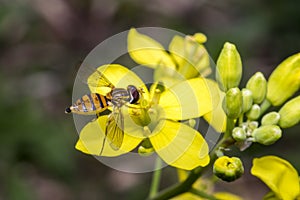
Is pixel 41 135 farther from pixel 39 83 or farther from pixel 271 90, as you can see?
pixel 271 90

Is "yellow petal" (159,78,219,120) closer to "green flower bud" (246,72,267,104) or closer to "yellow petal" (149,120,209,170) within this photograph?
"yellow petal" (149,120,209,170)

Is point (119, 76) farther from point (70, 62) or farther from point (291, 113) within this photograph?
point (70, 62)

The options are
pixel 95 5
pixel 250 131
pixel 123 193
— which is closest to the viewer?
pixel 250 131

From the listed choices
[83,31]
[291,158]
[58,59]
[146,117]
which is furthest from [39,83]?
[146,117]

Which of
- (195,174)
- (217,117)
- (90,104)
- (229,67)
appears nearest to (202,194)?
(195,174)

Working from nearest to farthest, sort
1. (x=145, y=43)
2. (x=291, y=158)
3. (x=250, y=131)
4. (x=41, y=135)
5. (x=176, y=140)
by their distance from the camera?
1. (x=176, y=140)
2. (x=250, y=131)
3. (x=145, y=43)
4. (x=41, y=135)
5. (x=291, y=158)

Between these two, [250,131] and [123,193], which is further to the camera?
[123,193]

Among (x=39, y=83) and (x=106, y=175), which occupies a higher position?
(x=39, y=83)

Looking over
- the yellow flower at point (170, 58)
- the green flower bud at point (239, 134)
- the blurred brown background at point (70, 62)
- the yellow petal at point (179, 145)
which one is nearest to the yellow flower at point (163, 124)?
the yellow petal at point (179, 145)

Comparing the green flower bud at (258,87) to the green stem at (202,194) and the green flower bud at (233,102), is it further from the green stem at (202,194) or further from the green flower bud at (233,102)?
the green stem at (202,194)
